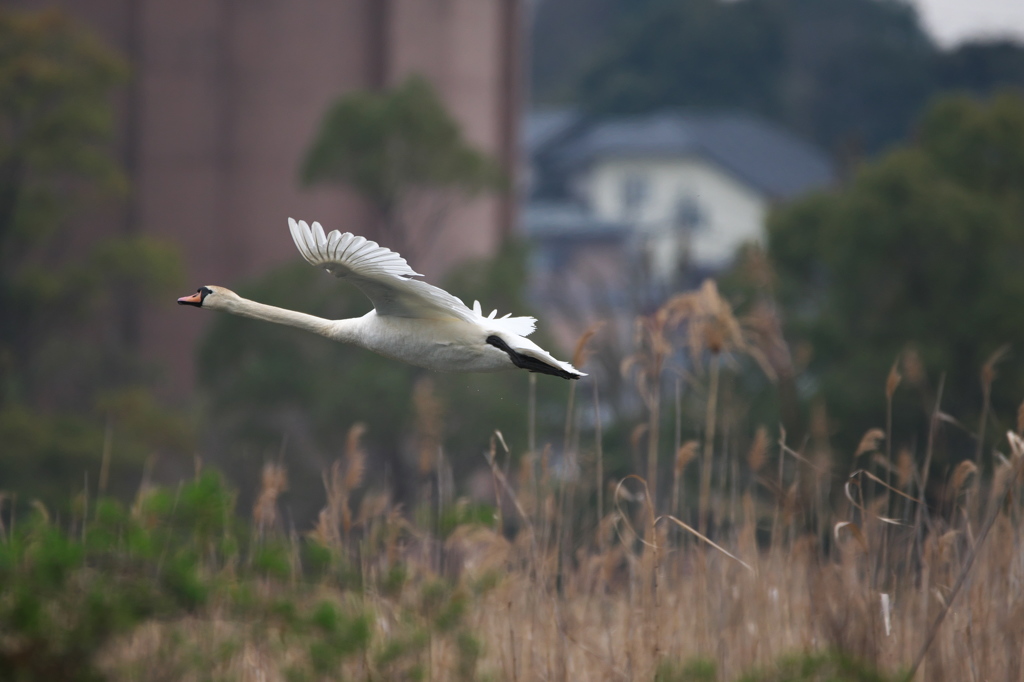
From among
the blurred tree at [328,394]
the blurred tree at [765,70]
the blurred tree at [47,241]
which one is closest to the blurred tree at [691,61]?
the blurred tree at [765,70]

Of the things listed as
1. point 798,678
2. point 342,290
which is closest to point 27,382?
point 342,290

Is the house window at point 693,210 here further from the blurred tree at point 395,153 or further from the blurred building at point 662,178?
the blurred tree at point 395,153

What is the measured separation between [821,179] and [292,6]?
3139cm

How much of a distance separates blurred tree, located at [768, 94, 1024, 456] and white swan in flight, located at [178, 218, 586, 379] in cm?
1264

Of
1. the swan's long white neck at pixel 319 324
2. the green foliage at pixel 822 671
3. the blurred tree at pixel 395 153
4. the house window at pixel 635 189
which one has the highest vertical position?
the house window at pixel 635 189

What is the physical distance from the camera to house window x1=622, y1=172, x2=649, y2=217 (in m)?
51.6

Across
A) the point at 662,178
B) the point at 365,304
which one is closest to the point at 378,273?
the point at 365,304

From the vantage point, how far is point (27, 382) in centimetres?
1891

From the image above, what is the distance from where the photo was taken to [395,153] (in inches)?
754

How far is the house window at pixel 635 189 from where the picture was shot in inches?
2031

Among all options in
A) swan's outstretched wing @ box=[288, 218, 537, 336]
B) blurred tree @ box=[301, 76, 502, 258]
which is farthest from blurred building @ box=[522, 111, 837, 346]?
swan's outstretched wing @ box=[288, 218, 537, 336]

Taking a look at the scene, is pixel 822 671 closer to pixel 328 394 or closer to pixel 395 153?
pixel 328 394

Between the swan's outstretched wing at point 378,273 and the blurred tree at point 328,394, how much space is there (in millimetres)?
13147

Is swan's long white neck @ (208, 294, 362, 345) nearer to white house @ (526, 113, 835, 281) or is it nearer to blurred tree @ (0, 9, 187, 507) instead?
blurred tree @ (0, 9, 187, 507)
